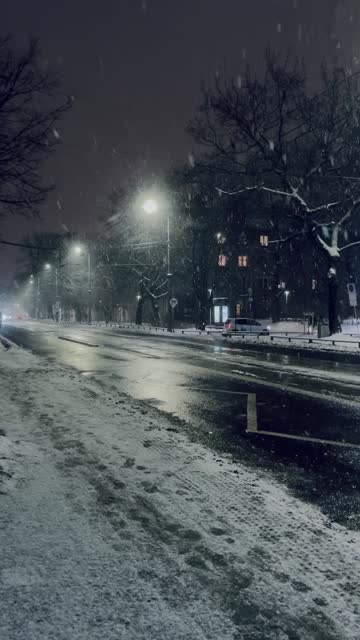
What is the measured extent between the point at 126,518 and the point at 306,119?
27.1 m

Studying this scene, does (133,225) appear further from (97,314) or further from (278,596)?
(278,596)

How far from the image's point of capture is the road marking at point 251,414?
25.1ft

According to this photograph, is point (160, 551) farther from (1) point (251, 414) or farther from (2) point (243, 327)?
(2) point (243, 327)

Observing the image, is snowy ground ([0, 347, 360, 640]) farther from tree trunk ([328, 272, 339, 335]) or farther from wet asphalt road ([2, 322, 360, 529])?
tree trunk ([328, 272, 339, 335])

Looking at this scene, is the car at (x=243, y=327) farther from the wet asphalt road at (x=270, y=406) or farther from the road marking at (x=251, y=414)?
the road marking at (x=251, y=414)

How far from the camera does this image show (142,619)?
9.20ft

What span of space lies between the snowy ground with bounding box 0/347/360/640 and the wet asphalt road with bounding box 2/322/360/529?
487 mm

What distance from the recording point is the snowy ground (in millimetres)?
2799

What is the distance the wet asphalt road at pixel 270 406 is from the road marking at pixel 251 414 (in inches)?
2.7

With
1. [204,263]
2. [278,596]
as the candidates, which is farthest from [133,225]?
[278,596]

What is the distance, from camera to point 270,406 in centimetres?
935

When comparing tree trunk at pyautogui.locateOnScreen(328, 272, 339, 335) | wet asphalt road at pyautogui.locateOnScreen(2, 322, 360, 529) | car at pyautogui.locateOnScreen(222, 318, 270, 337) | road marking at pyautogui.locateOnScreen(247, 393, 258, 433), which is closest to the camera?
wet asphalt road at pyautogui.locateOnScreen(2, 322, 360, 529)

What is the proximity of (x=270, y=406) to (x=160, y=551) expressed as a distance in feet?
19.9

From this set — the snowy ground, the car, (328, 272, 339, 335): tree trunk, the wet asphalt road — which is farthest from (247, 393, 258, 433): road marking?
the car
